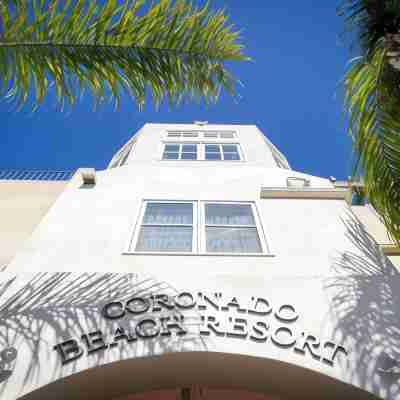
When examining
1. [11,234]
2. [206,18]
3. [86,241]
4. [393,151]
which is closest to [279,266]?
[393,151]

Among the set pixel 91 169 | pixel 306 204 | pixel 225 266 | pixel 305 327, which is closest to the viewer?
pixel 305 327

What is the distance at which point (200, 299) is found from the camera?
5.02 metres

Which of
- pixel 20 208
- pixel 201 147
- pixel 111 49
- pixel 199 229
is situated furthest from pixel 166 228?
pixel 201 147

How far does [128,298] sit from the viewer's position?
497cm

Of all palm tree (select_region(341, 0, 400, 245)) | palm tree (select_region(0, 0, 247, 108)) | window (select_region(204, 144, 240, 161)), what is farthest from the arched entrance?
window (select_region(204, 144, 240, 161))

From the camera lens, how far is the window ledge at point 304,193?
25.0ft

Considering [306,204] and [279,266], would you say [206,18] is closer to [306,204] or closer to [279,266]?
[279,266]

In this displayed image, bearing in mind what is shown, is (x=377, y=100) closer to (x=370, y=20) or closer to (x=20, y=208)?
(x=370, y=20)

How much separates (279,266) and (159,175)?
3.89 metres

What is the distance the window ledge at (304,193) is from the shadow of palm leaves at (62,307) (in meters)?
3.28

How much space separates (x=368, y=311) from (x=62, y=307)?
3976mm

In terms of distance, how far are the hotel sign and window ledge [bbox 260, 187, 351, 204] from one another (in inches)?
117

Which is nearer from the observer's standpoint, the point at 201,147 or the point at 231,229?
the point at 231,229

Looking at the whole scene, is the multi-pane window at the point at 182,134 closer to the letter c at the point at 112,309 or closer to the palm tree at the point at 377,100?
the palm tree at the point at 377,100
